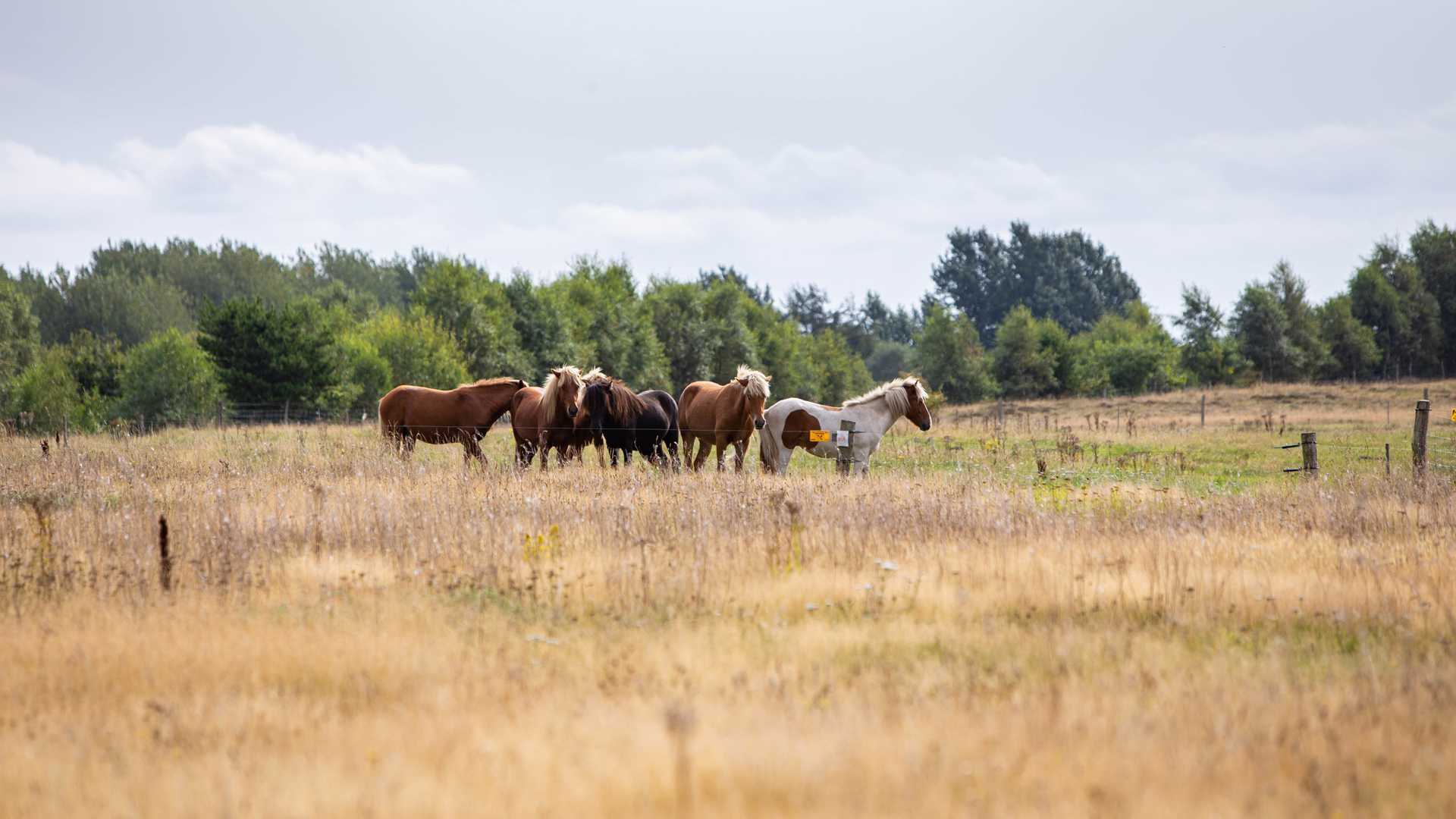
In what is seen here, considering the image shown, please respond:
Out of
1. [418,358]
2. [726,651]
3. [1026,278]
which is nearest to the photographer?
[726,651]

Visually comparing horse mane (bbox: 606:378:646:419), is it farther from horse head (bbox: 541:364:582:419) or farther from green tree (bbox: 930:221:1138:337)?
green tree (bbox: 930:221:1138:337)

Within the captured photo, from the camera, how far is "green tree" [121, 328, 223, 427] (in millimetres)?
47656

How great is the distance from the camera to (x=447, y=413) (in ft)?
59.9

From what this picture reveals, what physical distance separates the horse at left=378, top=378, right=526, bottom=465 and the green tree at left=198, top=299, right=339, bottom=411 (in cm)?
2645

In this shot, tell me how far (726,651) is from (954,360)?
2566 inches

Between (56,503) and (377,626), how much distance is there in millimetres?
6777

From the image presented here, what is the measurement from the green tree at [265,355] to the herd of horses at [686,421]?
27.2 metres

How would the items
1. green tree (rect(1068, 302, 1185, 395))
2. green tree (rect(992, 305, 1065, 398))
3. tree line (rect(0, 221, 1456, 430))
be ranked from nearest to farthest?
1. tree line (rect(0, 221, 1456, 430))
2. green tree (rect(1068, 302, 1185, 395))
3. green tree (rect(992, 305, 1065, 398))

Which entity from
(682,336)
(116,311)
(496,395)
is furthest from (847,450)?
(116,311)

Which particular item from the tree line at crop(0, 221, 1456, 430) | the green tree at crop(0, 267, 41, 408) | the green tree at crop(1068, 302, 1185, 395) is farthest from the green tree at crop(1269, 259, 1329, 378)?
the green tree at crop(0, 267, 41, 408)

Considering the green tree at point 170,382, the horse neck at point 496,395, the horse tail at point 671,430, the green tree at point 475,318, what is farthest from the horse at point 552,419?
the green tree at point 475,318

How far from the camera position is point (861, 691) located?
532cm

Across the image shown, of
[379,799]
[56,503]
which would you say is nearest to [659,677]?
[379,799]

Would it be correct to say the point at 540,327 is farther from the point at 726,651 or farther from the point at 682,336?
the point at 726,651
